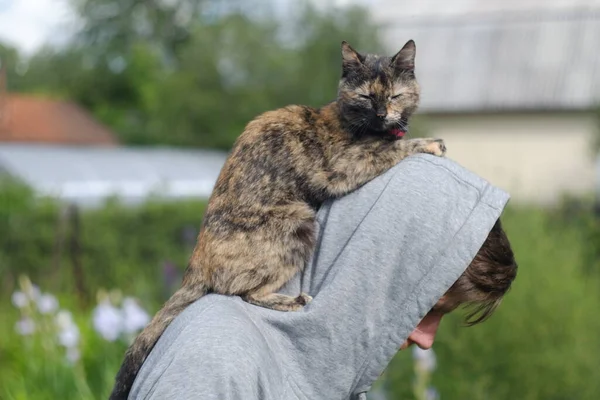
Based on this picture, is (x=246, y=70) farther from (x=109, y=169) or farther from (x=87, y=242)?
(x=87, y=242)

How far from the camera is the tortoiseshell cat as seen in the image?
2559mm

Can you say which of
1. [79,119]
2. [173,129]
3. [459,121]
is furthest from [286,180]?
[79,119]

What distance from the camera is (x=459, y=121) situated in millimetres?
29109

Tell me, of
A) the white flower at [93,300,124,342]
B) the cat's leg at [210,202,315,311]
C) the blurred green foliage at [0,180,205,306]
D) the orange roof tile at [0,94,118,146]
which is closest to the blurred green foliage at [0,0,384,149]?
the orange roof tile at [0,94,118,146]

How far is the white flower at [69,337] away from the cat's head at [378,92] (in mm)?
2752

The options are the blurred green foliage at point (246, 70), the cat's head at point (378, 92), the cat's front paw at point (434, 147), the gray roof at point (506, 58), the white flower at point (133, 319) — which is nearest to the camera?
the cat's front paw at point (434, 147)

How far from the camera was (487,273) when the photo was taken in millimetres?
2504

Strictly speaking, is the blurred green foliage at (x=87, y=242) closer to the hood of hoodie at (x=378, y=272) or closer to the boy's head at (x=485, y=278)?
the boy's head at (x=485, y=278)

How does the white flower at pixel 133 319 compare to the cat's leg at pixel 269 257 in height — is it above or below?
below

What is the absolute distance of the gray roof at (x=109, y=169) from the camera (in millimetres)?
19547

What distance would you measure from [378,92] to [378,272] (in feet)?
3.32

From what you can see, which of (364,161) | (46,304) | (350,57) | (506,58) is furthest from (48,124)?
(364,161)

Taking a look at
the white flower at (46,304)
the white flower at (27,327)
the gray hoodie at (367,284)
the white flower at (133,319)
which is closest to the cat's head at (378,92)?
the gray hoodie at (367,284)

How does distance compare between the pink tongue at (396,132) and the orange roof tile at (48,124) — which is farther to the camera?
the orange roof tile at (48,124)
